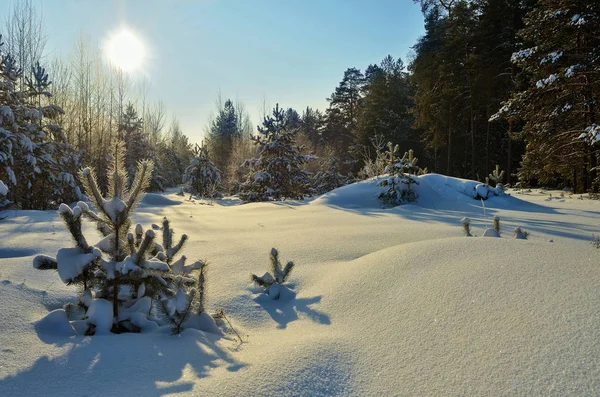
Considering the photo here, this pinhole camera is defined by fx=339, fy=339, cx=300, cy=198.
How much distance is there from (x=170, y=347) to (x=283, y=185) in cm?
1131

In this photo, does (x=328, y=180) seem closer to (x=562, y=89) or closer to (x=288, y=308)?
(x=562, y=89)

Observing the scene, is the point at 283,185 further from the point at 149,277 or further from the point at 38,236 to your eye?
the point at 149,277

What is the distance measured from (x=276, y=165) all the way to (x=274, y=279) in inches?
408

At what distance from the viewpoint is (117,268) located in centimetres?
166

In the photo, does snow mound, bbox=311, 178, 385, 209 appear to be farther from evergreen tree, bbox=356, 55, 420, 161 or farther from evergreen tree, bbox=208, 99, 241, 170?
evergreen tree, bbox=208, 99, 241, 170

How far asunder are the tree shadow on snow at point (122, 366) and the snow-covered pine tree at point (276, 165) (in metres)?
10.9

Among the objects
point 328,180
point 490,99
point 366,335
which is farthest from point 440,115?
point 366,335

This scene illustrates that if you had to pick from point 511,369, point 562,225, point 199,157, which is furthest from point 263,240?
point 199,157

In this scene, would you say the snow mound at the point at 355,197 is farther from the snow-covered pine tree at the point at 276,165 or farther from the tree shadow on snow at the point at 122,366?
the tree shadow on snow at the point at 122,366

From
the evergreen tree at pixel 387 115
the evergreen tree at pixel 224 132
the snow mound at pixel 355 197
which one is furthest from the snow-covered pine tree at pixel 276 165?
the evergreen tree at pixel 224 132

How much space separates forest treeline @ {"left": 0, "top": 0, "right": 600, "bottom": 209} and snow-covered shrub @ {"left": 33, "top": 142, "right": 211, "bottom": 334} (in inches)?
117

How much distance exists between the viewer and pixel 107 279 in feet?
5.47

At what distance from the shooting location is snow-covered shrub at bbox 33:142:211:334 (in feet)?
5.29

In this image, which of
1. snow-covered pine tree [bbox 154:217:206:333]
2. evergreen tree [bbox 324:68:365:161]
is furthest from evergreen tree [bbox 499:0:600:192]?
evergreen tree [bbox 324:68:365:161]
